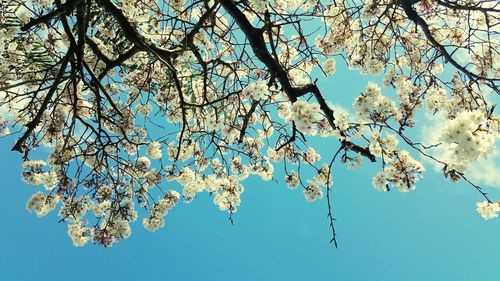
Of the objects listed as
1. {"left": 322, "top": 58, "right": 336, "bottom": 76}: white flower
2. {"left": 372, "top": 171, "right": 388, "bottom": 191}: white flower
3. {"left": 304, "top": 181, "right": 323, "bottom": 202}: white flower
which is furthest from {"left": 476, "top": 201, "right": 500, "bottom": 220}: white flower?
{"left": 322, "top": 58, "right": 336, "bottom": 76}: white flower

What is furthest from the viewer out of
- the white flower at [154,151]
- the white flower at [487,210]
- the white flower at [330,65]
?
the white flower at [330,65]

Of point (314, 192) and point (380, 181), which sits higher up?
point (314, 192)

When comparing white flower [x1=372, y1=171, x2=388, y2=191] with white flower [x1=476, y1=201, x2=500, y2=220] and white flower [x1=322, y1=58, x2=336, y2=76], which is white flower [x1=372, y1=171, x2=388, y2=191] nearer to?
white flower [x1=476, y1=201, x2=500, y2=220]

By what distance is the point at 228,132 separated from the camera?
17.1ft

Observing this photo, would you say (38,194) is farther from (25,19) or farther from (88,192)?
(25,19)

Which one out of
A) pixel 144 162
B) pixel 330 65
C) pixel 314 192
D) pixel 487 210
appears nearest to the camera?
pixel 487 210

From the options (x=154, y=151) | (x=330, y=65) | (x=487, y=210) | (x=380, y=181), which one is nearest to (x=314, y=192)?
(x=380, y=181)

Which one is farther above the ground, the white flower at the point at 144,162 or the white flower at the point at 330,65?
the white flower at the point at 330,65

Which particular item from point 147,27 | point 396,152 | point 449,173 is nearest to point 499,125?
point 449,173

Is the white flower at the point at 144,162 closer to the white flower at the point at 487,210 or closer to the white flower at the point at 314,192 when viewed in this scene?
the white flower at the point at 314,192

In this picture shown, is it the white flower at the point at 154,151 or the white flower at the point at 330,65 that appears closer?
the white flower at the point at 154,151

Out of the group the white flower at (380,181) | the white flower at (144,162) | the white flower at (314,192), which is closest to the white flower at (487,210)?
the white flower at (380,181)

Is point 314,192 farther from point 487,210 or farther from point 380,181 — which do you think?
point 487,210

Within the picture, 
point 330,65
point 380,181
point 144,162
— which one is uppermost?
point 330,65
